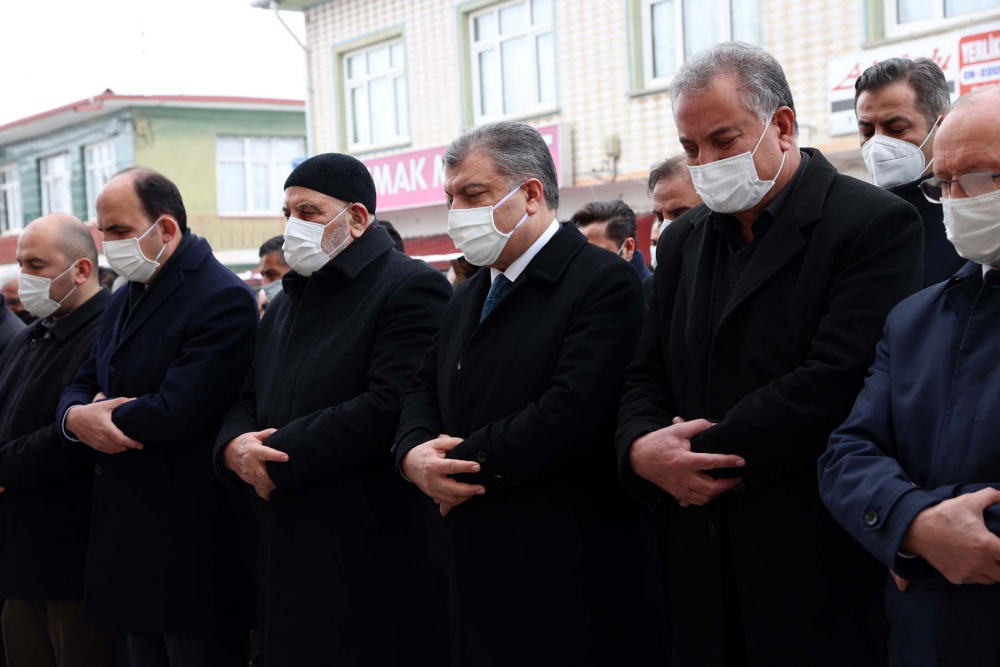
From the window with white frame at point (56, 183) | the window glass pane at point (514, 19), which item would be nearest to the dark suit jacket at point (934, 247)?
the window glass pane at point (514, 19)

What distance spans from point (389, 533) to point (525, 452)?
87cm

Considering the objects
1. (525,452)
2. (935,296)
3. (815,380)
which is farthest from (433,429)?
(935,296)

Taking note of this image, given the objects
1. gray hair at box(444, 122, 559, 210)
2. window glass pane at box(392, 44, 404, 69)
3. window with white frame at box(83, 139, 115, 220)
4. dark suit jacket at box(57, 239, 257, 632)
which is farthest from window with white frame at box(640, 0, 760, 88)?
window with white frame at box(83, 139, 115, 220)

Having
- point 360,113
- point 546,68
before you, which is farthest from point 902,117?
point 360,113

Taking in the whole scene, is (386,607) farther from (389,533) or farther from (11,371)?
(11,371)

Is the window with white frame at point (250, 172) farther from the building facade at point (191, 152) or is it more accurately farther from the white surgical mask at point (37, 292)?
the white surgical mask at point (37, 292)

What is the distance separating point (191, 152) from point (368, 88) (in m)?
8.77

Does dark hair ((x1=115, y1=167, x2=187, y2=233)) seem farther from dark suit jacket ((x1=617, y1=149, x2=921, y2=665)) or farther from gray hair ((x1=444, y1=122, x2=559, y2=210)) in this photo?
dark suit jacket ((x1=617, y1=149, x2=921, y2=665))

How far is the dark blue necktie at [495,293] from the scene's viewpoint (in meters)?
3.26

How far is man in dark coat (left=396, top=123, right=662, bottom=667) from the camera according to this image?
9.71ft

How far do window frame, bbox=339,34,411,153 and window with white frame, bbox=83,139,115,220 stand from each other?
9182 mm

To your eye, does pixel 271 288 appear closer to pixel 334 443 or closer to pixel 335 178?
pixel 335 178

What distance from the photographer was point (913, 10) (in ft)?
33.3

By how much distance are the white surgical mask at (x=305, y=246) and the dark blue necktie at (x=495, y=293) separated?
72 centimetres
